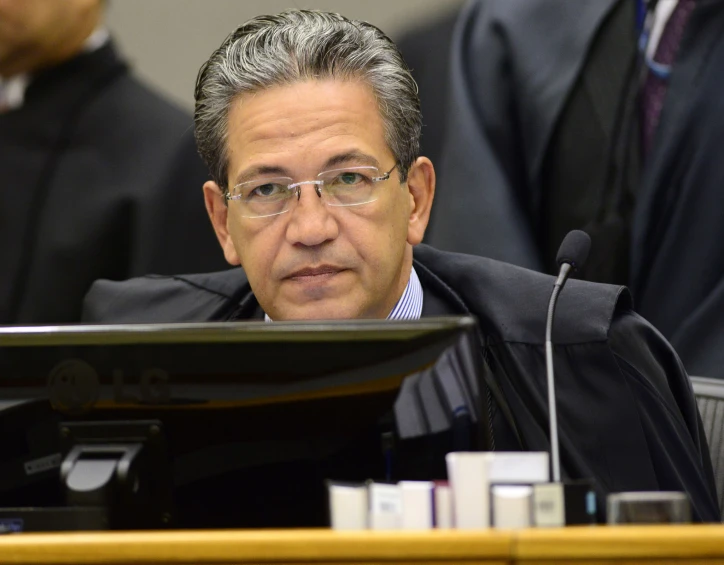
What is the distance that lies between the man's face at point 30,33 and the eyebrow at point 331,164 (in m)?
0.90

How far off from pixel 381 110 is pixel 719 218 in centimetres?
102

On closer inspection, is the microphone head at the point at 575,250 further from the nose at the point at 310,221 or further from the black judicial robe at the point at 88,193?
the black judicial robe at the point at 88,193

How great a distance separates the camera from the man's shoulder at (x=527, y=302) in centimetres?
178

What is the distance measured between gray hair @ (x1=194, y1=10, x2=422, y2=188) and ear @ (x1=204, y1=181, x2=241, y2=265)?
0.06 m

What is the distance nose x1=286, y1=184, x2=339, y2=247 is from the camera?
5.80 ft

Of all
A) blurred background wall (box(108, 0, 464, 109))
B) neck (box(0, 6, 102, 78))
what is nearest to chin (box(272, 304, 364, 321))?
blurred background wall (box(108, 0, 464, 109))

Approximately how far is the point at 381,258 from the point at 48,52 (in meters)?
1.12

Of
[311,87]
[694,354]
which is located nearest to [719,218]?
[694,354]

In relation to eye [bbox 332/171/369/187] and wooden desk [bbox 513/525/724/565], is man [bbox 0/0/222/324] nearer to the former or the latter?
eye [bbox 332/171/369/187]

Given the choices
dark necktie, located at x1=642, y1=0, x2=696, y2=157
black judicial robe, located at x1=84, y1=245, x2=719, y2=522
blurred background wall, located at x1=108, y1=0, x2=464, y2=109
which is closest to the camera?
black judicial robe, located at x1=84, y1=245, x2=719, y2=522

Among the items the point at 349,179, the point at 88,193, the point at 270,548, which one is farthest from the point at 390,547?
the point at 88,193

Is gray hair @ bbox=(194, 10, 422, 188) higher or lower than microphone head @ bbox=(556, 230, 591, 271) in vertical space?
higher

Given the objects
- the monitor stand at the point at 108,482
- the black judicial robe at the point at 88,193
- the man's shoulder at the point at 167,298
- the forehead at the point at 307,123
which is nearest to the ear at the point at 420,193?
the forehead at the point at 307,123

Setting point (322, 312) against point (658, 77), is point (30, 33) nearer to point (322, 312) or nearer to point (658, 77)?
point (322, 312)
